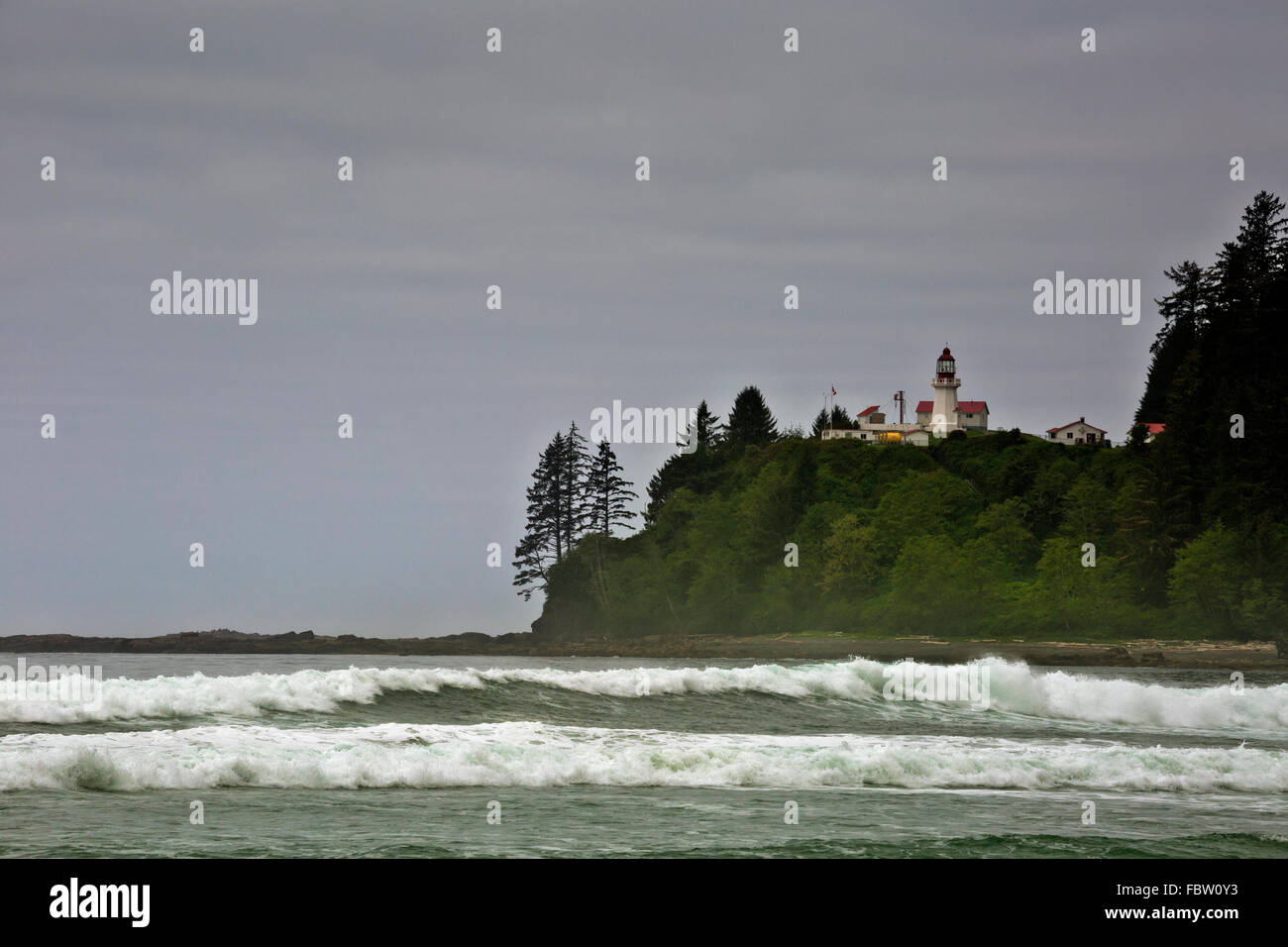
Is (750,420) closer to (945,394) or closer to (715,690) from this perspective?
(945,394)

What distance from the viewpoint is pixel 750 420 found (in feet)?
511

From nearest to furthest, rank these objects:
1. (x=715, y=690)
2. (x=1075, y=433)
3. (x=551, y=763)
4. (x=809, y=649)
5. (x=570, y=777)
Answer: (x=570, y=777), (x=551, y=763), (x=715, y=690), (x=809, y=649), (x=1075, y=433)

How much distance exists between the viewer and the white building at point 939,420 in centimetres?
15175

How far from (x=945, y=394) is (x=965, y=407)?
792cm

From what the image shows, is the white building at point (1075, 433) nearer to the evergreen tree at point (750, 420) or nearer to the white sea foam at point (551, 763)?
the evergreen tree at point (750, 420)

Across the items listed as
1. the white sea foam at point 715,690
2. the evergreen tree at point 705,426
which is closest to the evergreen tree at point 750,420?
the evergreen tree at point 705,426

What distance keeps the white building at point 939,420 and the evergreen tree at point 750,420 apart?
303 inches

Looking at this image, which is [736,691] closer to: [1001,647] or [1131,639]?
[1001,647]

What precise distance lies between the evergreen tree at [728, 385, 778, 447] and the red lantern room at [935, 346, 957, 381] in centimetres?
2192

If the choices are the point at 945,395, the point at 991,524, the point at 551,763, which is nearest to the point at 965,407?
the point at 945,395

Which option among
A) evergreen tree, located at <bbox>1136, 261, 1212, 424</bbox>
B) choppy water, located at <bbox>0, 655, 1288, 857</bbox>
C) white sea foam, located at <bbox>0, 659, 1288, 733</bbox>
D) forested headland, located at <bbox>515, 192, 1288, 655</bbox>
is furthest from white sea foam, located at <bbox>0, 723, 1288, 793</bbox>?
evergreen tree, located at <bbox>1136, 261, 1212, 424</bbox>

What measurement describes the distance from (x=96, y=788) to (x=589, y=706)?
15290 mm
